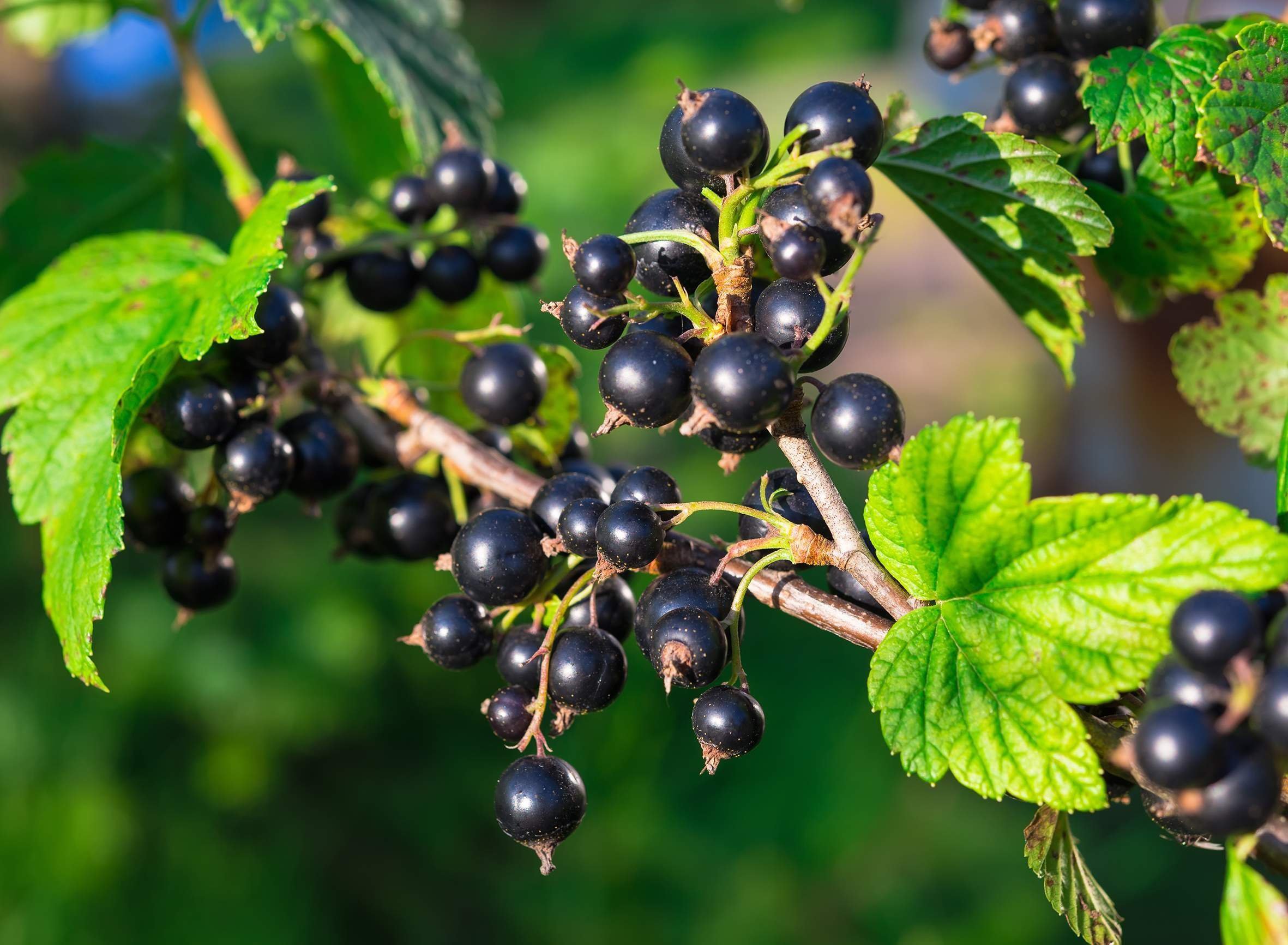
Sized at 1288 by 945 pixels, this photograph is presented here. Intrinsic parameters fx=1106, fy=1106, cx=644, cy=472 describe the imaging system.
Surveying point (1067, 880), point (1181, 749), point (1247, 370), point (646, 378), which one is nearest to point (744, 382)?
point (646, 378)

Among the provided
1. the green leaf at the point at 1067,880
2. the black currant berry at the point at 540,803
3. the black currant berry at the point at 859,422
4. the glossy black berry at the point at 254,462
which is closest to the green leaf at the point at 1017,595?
the black currant berry at the point at 859,422

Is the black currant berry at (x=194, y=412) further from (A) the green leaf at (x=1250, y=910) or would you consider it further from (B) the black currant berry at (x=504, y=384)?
(A) the green leaf at (x=1250, y=910)

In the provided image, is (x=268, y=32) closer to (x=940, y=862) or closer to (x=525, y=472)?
(x=525, y=472)

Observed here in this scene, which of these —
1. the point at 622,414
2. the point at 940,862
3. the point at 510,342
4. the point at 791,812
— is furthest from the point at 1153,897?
the point at 622,414

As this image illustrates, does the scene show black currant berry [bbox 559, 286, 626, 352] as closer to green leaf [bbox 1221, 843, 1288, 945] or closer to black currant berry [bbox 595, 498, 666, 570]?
black currant berry [bbox 595, 498, 666, 570]

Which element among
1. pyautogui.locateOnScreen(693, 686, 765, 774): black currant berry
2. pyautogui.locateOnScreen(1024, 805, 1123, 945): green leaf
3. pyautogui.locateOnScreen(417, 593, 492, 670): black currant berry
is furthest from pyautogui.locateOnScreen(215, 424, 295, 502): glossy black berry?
pyautogui.locateOnScreen(1024, 805, 1123, 945): green leaf
